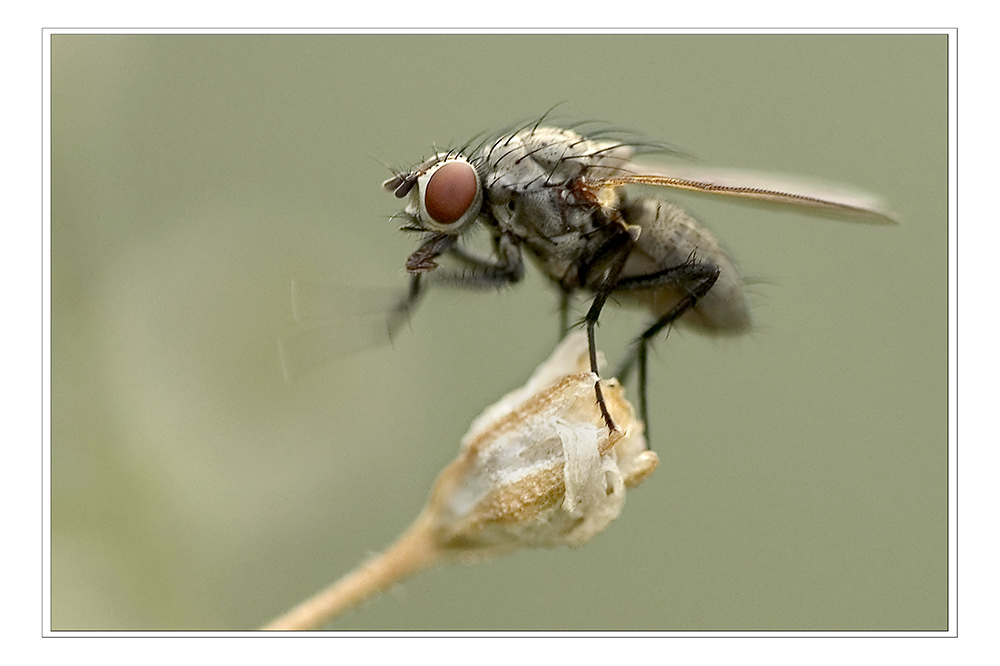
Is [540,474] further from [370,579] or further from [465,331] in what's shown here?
[465,331]

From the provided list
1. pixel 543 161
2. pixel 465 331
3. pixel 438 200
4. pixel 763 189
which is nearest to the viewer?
pixel 763 189

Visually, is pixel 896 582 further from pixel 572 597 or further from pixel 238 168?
pixel 238 168

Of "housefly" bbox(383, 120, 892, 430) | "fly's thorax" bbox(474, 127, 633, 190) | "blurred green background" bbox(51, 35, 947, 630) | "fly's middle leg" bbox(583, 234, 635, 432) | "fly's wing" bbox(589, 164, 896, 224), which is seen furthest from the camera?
Answer: "fly's thorax" bbox(474, 127, 633, 190)

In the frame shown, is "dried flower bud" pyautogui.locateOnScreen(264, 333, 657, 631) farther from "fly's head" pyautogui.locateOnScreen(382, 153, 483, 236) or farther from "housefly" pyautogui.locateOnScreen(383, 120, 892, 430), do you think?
"fly's head" pyautogui.locateOnScreen(382, 153, 483, 236)

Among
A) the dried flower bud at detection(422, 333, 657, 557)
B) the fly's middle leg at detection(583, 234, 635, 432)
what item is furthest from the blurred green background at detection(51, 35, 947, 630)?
the dried flower bud at detection(422, 333, 657, 557)

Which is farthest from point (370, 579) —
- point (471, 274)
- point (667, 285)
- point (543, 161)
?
point (543, 161)

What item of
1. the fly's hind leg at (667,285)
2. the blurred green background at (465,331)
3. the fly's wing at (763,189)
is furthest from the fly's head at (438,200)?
the fly's hind leg at (667,285)
